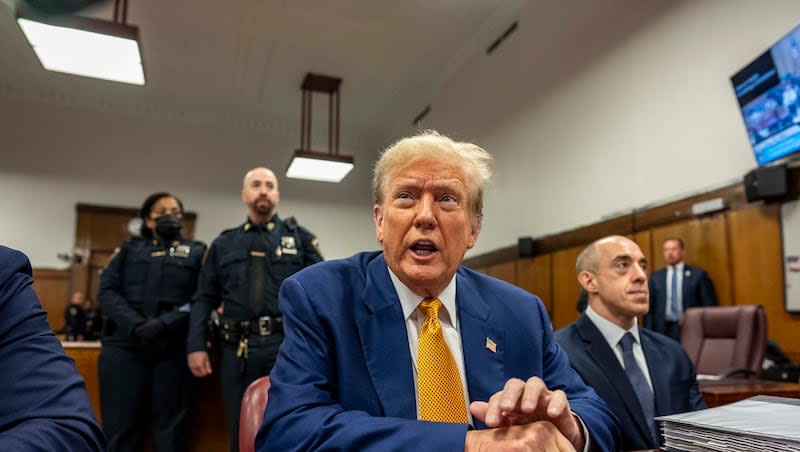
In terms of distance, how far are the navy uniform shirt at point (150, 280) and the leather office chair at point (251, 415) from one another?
2139 mm

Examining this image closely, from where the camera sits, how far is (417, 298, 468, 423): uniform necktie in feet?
3.92

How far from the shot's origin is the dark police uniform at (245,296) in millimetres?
3104

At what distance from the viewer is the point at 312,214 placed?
1120 cm

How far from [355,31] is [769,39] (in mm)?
4949

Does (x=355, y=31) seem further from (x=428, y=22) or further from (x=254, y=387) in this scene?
(x=254, y=387)

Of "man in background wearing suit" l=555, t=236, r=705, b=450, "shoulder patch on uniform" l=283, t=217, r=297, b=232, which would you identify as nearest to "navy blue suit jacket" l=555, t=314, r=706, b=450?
"man in background wearing suit" l=555, t=236, r=705, b=450

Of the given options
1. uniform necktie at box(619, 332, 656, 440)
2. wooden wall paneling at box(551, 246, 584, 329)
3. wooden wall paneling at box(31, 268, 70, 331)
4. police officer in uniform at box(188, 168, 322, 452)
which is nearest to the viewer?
uniform necktie at box(619, 332, 656, 440)

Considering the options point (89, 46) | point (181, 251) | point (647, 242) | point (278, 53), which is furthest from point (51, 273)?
point (647, 242)

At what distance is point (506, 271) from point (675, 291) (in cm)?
320

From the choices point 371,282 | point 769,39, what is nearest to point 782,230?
point 769,39

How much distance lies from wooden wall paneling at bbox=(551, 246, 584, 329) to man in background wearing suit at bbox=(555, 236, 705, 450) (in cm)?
413

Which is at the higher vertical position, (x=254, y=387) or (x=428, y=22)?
(x=428, y=22)

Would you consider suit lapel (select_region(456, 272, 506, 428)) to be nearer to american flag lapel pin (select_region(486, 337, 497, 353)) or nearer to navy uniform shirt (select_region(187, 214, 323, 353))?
american flag lapel pin (select_region(486, 337, 497, 353))

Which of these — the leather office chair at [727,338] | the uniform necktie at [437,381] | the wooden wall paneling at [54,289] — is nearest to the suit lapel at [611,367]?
the uniform necktie at [437,381]
